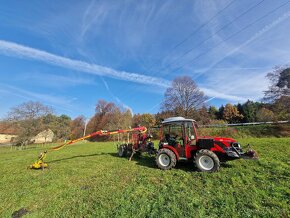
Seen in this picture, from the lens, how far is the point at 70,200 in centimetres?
484

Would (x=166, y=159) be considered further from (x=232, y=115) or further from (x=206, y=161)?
(x=232, y=115)

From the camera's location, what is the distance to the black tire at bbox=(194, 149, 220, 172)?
245 inches

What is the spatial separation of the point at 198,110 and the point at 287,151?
26.4m

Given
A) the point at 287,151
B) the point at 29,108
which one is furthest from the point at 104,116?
the point at 287,151

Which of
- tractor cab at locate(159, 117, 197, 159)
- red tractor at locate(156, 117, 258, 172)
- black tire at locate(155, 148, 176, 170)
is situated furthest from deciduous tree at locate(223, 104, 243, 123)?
black tire at locate(155, 148, 176, 170)

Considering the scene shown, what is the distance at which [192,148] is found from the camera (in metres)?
7.07

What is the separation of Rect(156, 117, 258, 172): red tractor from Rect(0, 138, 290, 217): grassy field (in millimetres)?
479

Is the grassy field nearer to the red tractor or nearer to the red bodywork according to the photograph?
the red tractor

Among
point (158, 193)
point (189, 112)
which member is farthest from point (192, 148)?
point (189, 112)

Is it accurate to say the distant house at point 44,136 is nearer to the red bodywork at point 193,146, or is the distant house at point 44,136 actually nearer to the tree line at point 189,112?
the tree line at point 189,112

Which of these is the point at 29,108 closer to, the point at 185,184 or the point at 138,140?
the point at 138,140

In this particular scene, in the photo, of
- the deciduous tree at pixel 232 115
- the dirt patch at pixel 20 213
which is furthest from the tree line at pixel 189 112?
the dirt patch at pixel 20 213

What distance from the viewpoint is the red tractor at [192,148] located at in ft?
20.7

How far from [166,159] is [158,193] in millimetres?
2651
